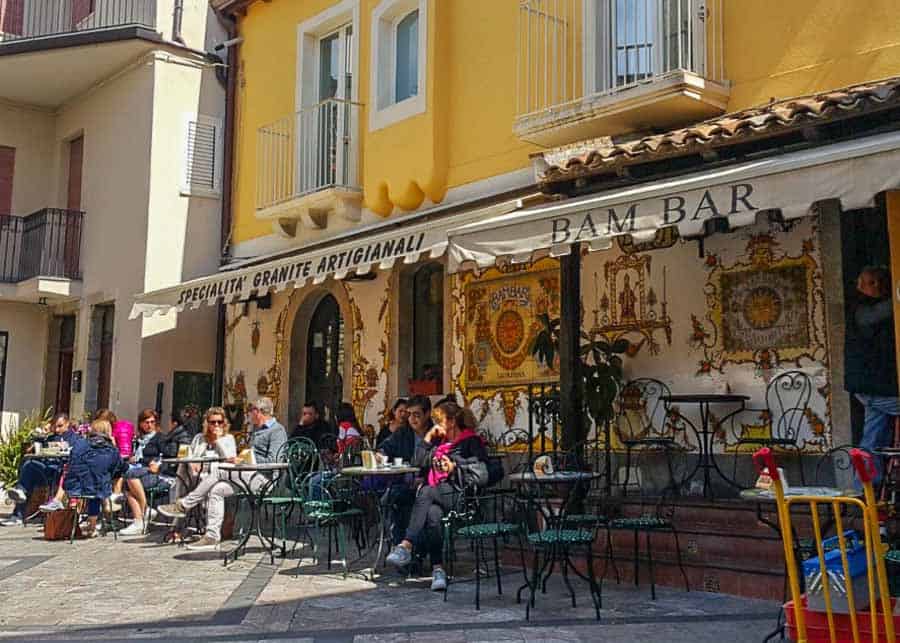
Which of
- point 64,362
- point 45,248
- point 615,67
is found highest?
point 615,67

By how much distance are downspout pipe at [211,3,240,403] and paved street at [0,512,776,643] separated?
6377 mm

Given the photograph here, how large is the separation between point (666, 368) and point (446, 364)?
10.0 ft

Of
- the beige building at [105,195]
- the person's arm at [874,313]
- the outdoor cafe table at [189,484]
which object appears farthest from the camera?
the beige building at [105,195]

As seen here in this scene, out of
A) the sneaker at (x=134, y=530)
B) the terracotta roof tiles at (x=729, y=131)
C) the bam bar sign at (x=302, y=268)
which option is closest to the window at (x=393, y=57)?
the bam bar sign at (x=302, y=268)

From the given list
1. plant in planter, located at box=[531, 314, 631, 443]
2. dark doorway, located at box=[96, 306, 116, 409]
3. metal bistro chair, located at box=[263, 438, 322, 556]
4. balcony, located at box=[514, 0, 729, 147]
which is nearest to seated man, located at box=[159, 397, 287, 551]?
metal bistro chair, located at box=[263, 438, 322, 556]

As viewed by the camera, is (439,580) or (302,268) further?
(302,268)

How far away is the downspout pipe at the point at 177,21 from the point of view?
584 inches

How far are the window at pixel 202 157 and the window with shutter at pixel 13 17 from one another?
4.70 metres

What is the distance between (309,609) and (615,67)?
583 cm

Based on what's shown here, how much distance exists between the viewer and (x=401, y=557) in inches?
288

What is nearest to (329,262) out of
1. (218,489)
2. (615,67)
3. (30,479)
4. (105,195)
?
(218,489)

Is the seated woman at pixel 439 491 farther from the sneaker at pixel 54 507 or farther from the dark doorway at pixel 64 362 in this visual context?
the dark doorway at pixel 64 362

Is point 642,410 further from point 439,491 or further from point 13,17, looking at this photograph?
point 13,17

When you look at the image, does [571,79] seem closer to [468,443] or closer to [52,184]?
[468,443]
